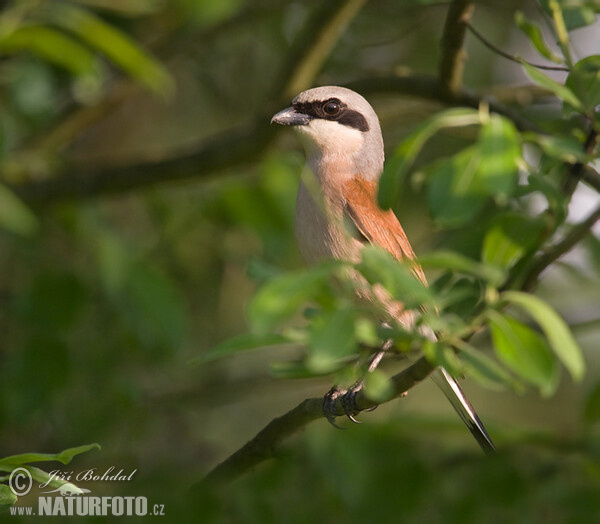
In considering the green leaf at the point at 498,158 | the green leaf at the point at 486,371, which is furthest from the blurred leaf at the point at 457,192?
the green leaf at the point at 486,371

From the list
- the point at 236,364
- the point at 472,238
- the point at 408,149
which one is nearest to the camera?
the point at 408,149

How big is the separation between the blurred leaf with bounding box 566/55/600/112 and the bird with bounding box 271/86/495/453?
46.2 inches

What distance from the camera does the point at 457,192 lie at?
167cm

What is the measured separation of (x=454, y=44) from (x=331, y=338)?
2.05 metres

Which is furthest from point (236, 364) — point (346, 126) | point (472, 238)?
point (472, 238)

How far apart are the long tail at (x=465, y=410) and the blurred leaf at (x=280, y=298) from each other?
5.44 ft

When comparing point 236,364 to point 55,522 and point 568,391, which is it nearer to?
point 568,391

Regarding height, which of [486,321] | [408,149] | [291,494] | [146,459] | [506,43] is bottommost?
[146,459]

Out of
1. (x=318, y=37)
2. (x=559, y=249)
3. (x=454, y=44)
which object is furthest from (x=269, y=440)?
(x=318, y=37)

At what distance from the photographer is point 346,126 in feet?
11.9

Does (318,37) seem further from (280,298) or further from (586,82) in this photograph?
(280,298)

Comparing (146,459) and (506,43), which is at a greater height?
(506,43)

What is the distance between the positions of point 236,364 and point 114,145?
6.38ft

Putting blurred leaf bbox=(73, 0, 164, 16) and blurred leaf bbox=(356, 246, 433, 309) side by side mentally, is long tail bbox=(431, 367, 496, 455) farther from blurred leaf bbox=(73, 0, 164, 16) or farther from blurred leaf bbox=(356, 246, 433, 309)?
A: blurred leaf bbox=(73, 0, 164, 16)
